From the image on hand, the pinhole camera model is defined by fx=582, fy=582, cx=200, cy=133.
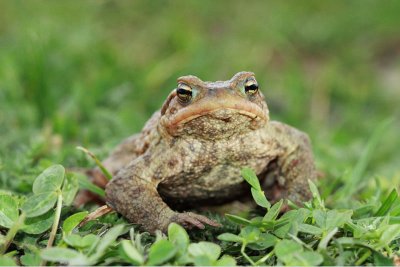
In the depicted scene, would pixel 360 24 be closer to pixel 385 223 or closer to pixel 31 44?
pixel 31 44

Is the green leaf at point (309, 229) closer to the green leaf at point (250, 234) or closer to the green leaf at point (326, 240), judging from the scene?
the green leaf at point (326, 240)

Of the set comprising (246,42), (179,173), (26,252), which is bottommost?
(26,252)

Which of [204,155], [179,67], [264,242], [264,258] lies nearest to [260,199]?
[264,242]

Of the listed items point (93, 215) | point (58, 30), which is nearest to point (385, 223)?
point (93, 215)

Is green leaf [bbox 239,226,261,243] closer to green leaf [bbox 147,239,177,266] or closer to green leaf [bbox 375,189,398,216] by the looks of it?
green leaf [bbox 147,239,177,266]

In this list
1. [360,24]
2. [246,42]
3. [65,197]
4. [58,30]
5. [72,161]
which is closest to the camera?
[65,197]

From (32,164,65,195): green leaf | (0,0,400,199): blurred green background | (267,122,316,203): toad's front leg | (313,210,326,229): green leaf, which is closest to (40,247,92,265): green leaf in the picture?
(32,164,65,195): green leaf

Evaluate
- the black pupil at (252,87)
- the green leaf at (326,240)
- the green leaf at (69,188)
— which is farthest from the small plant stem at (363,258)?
the green leaf at (69,188)
